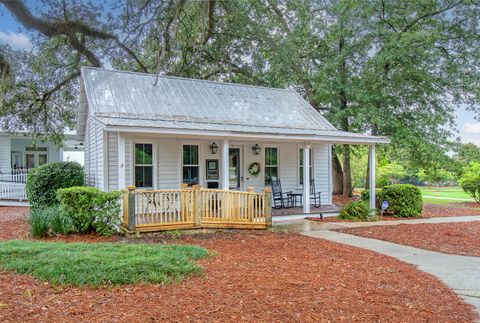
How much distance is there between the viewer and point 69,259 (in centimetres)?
523

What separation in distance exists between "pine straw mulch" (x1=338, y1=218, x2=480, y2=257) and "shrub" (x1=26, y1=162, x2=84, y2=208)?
8.75m

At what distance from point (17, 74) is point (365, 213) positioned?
628 inches

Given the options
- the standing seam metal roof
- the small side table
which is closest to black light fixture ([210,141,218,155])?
the standing seam metal roof

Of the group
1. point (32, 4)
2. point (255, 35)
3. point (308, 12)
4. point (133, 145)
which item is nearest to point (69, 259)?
point (133, 145)

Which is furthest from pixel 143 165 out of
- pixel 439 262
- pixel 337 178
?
pixel 337 178

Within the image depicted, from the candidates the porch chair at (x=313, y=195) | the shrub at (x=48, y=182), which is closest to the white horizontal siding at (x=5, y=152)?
the shrub at (x=48, y=182)

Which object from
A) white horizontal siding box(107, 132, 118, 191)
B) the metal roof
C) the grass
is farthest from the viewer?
the metal roof

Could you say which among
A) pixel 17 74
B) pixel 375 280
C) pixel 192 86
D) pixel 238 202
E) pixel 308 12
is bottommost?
pixel 375 280

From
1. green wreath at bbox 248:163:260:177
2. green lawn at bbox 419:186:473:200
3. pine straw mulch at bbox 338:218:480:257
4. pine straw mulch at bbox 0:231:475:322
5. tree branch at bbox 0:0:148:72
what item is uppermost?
A: tree branch at bbox 0:0:148:72

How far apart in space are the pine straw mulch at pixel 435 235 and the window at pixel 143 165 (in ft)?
18.3

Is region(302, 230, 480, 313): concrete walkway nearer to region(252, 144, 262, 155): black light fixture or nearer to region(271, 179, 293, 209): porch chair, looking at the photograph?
region(271, 179, 293, 209): porch chair

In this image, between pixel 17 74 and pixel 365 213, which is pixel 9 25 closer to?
pixel 17 74

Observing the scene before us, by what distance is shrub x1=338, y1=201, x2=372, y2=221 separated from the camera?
11445 millimetres

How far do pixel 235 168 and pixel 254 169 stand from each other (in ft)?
2.23
